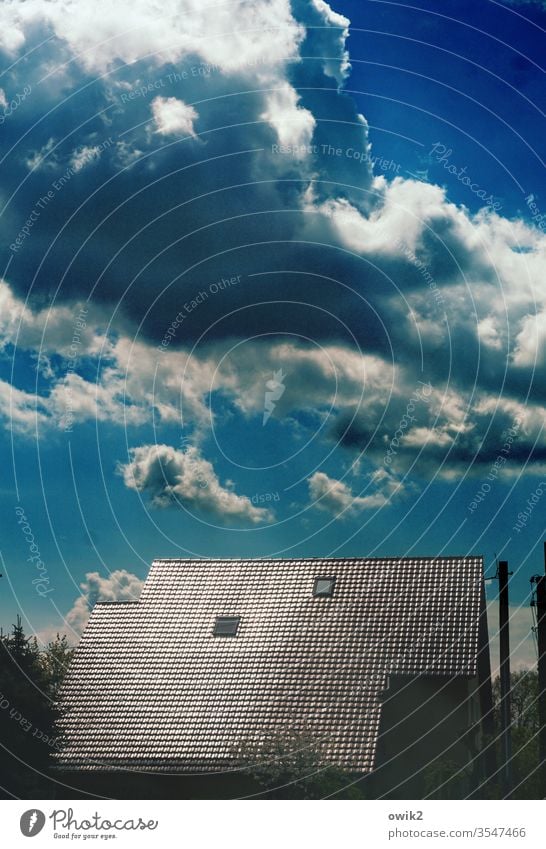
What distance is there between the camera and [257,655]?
22688 mm

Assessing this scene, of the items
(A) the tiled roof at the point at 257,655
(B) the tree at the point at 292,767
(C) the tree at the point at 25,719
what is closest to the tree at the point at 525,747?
(A) the tiled roof at the point at 257,655

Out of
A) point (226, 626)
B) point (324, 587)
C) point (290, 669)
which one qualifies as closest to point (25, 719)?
point (226, 626)

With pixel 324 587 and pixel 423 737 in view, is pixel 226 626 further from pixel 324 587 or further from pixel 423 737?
pixel 423 737

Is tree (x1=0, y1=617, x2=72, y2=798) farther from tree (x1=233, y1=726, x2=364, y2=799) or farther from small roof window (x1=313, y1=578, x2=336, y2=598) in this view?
small roof window (x1=313, y1=578, x2=336, y2=598)

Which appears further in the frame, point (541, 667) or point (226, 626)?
point (226, 626)

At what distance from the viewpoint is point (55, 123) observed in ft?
68.5

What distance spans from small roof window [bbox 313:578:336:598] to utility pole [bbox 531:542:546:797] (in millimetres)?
4824

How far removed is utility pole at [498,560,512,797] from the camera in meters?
21.5

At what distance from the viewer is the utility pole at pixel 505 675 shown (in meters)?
21.5

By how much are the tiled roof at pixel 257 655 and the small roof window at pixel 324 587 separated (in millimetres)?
148

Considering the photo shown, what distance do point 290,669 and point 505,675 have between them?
17.4 ft

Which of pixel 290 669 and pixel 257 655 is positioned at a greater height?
pixel 257 655

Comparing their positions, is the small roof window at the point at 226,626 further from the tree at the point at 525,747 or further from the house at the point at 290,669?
the tree at the point at 525,747

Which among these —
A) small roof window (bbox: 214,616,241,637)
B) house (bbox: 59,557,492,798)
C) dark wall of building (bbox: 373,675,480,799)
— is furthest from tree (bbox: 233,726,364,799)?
small roof window (bbox: 214,616,241,637)
